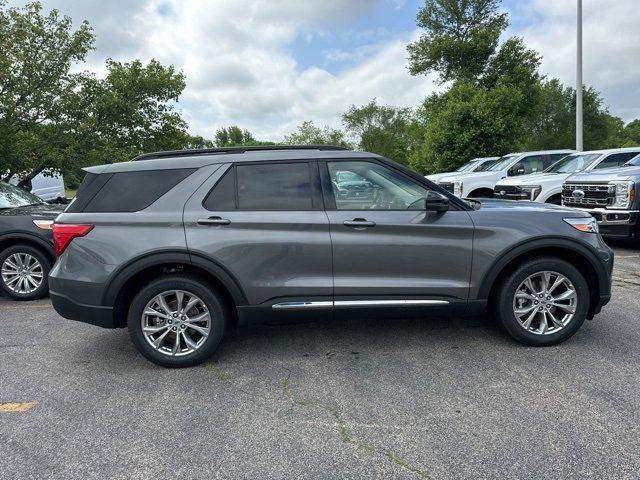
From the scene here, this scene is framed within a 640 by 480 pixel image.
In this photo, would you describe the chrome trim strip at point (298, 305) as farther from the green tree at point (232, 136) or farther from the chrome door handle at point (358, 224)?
the green tree at point (232, 136)

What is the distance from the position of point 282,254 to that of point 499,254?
1.77 m

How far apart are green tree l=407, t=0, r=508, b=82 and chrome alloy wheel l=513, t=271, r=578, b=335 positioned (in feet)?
84.8

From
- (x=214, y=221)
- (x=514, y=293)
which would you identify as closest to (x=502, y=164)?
(x=514, y=293)

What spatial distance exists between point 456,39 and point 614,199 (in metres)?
23.6

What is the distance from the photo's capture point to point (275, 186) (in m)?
3.71

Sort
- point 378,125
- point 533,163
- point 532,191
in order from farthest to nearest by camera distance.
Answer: point 378,125
point 533,163
point 532,191

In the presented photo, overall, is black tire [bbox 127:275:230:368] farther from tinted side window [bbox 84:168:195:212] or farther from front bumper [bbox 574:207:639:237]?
front bumper [bbox 574:207:639:237]

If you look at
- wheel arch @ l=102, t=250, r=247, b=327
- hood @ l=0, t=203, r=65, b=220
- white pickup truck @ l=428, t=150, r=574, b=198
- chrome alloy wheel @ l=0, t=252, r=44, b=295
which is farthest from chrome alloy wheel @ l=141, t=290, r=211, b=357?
white pickup truck @ l=428, t=150, r=574, b=198

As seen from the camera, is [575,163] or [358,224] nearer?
[358,224]

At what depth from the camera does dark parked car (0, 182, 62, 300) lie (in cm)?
588

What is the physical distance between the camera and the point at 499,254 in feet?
12.1

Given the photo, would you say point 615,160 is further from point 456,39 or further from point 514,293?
point 456,39

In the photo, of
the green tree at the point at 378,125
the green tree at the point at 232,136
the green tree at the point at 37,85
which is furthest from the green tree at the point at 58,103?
the green tree at the point at 232,136

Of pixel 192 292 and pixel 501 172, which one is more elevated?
pixel 501 172
